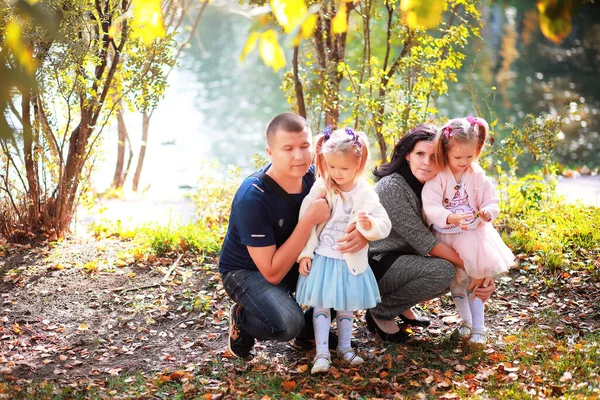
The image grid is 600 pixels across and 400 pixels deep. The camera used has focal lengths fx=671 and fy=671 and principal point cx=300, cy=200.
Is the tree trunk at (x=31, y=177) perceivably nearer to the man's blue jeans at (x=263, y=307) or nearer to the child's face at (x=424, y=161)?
the man's blue jeans at (x=263, y=307)

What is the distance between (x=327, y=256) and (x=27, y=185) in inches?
132

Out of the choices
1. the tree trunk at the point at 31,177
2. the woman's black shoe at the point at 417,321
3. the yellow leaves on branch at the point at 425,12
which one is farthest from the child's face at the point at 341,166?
the tree trunk at the point at 31,177

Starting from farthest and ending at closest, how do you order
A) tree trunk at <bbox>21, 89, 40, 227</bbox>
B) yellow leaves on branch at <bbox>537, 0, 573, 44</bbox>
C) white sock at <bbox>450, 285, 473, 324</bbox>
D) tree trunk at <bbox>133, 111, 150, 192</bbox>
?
tree trunk at <bbox>133, 111, 150, 192</bbox> → tree trunk at <bbox>21, 89, 40, 227</bbox> → white sock at <bbox>450, 285, 473, 324</bbox> → yellow leaves on branch at <bbox>537, 0, 573, 44</bbox>

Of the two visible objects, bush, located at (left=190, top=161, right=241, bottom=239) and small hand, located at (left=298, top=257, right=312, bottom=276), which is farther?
bush, located at (left=190, top=161, right=241, bottom=239)

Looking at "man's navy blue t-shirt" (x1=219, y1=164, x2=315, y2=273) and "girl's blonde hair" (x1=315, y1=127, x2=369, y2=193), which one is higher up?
"girl's blonde hair" (x1=315, y1=127, x2=369, y2=193)

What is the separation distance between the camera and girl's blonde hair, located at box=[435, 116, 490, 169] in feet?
11.4

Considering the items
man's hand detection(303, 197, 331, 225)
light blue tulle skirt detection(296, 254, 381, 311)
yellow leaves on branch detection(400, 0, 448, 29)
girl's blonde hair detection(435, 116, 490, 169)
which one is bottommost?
light blue tulle skirt detection(296, 254, 381, 311)

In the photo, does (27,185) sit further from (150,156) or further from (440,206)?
(150,156)

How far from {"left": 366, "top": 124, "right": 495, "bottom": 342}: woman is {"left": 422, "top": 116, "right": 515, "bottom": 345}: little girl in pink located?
0.06 metres

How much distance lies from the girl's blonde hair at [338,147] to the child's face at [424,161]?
0.39 m

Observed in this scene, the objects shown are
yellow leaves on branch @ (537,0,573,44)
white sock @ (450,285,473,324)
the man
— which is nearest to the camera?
yellow leaves on branch @ (537,0,573,44)

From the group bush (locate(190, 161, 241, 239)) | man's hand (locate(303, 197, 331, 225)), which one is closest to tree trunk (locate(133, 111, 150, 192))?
bush (locate(190, 161, 241, 239))

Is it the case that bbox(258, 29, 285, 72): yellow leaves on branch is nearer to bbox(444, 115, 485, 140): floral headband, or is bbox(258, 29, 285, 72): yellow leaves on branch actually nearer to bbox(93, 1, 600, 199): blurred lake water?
bbox(444, 115, 485, 140): floral headband

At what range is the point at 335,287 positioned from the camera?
129 inches
